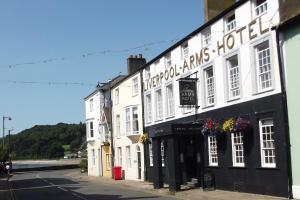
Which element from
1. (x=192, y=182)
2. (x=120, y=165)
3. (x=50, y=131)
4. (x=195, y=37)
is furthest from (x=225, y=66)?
(x=50, y=131)

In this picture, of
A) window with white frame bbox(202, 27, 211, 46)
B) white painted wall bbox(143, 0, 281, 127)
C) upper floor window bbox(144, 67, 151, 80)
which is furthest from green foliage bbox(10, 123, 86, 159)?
window with white frame bbox(202, 27, 211, 46)

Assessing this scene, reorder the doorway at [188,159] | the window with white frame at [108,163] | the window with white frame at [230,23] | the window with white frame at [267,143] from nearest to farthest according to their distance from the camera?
the window with white frame at [267,143]
the window with white frame at [230,23]
the doorway at [188,159]
the window with white frame at [108,163]

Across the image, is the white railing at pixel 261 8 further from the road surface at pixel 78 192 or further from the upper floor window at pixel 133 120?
the upper floor window at pixel 133 120

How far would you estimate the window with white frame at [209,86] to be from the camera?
25109 mm

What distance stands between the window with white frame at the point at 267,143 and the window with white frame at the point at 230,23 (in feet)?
15.7

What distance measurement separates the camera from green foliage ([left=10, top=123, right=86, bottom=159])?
483 feet

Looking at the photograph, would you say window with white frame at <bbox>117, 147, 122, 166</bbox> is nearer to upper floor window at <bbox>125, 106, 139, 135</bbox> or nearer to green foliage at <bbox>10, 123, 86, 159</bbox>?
upper floor window at <bbox>125, 106, 139, 135</bbox>

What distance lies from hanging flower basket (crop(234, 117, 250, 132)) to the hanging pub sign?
488 centimetres

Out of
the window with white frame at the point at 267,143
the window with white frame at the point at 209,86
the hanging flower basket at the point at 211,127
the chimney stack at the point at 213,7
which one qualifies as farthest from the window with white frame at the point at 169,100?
the window with white frame at the point at 267,143

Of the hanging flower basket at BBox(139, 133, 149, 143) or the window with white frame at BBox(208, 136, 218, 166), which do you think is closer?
the window with white frame at BBox(208, 136, 218, 166)

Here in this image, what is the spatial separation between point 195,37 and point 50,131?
130 meters

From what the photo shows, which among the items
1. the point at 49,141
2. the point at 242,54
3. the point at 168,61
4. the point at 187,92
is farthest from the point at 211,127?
the point at 49,141

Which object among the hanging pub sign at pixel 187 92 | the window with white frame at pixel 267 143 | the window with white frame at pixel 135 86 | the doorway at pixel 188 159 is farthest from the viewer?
the window with white frame at pixel 135 86

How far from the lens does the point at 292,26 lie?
18.7 m
